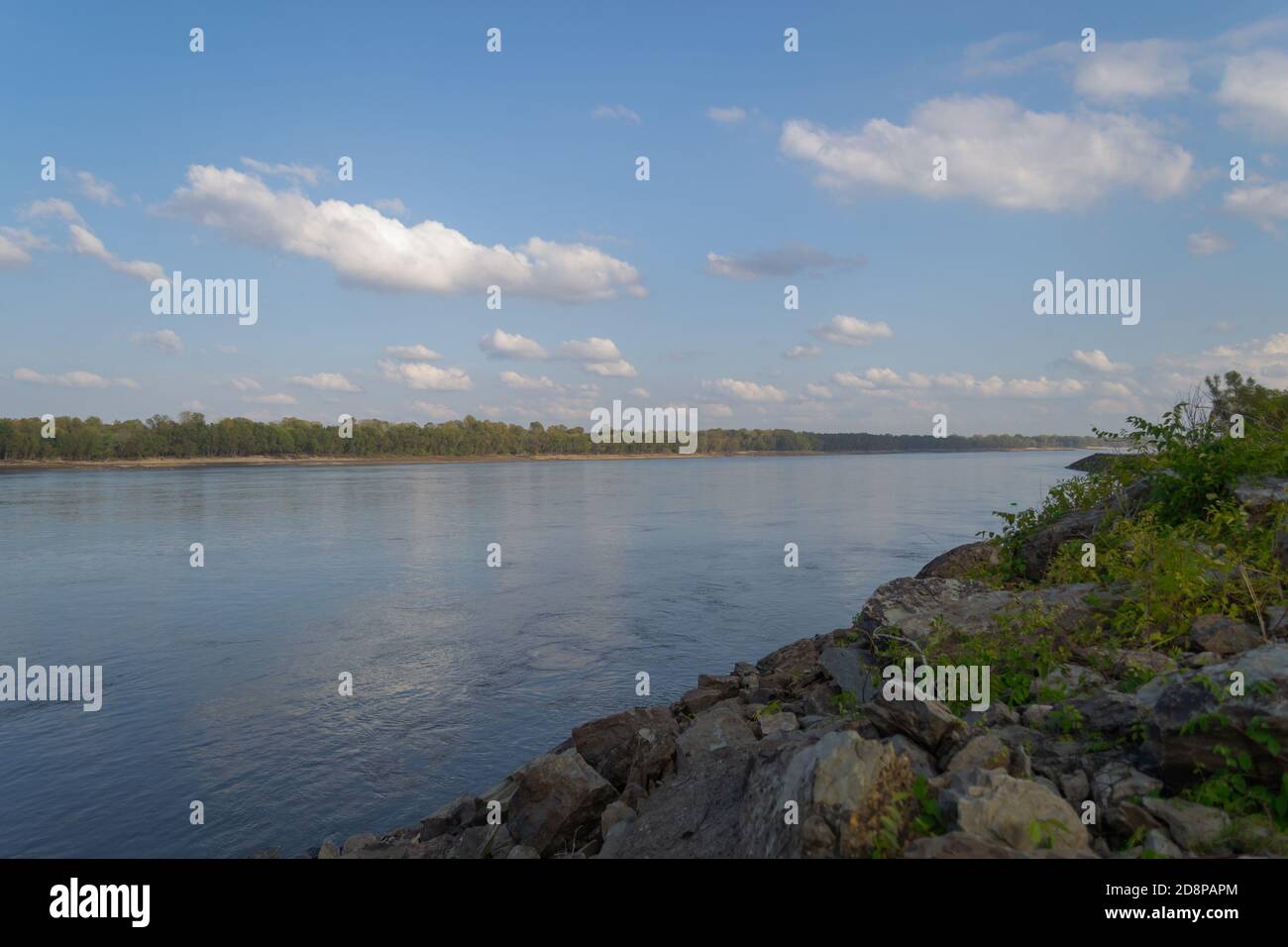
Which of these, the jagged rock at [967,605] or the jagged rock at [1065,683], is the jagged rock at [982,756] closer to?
the jagged rock at [1065,683]

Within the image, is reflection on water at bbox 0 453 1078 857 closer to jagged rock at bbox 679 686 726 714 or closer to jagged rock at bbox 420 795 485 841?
jagged rock at bbox 420 795 485 841

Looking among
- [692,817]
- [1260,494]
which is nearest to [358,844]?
[692,817]

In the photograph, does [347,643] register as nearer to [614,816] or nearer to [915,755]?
[614,816]

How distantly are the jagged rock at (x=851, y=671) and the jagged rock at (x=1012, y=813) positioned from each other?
4294 millimetres

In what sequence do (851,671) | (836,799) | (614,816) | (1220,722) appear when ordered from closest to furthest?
(836,799) < (1220,722) < (614,816) < (851,671)

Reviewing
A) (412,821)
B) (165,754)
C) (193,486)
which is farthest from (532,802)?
(193,486)

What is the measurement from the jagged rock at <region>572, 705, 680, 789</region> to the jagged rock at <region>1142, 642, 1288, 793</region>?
16.7 ft

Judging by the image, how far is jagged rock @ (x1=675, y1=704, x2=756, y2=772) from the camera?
8805 millimetres

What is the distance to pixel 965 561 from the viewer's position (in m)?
14.8

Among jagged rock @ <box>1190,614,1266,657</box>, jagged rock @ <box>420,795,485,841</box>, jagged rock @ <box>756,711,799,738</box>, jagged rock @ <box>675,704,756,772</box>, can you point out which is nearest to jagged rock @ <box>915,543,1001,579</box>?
jagged rock @ <box>756,711,799,738</box>

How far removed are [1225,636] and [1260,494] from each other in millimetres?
3905

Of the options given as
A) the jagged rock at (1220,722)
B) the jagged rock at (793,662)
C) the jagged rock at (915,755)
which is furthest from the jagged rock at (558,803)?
the jagged rock at (1220,722)

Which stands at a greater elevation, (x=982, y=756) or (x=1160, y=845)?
(x=982, y=756)
